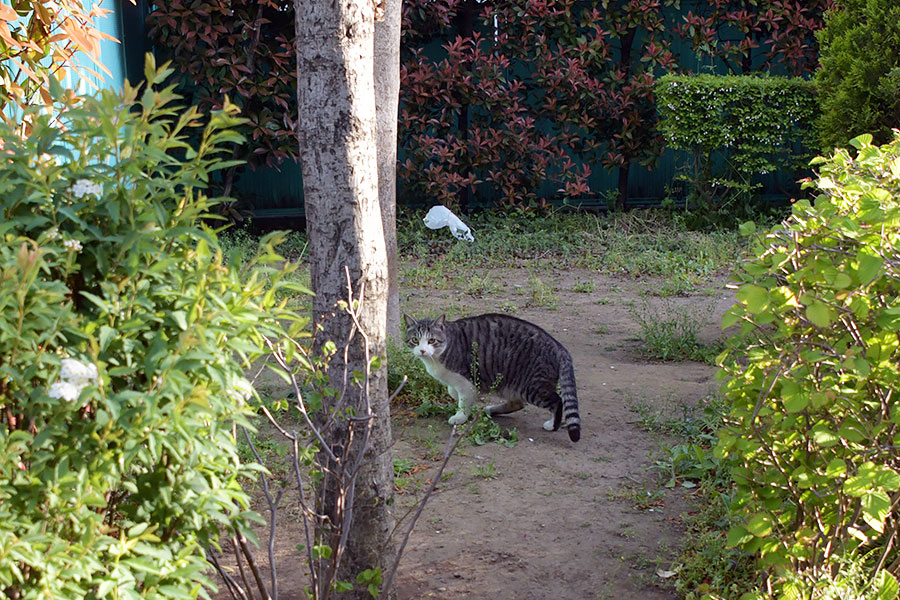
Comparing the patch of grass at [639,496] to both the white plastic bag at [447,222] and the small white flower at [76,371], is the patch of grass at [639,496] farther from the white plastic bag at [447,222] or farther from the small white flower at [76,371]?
the white plastic bag at [447,222]

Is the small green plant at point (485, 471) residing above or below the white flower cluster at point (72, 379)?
below

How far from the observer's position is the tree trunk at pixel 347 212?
2.76 metres

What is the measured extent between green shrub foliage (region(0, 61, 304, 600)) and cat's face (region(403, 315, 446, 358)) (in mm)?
3004

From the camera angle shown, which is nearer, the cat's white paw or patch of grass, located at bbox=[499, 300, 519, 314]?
the cat's white paw

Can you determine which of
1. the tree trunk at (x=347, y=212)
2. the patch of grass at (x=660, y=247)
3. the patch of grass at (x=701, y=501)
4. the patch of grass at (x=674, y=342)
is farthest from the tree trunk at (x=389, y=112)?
the patch of grass at (x=660, y=247)

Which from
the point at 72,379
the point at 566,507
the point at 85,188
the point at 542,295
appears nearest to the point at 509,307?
the point at 542,295

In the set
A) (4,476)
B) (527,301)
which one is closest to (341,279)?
(4,476)

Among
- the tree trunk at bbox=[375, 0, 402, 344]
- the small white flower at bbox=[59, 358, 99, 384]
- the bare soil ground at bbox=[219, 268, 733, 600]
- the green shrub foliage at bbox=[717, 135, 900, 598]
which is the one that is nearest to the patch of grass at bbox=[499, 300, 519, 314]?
the bare soil ground at bbox=[219, 268, 733, 600]

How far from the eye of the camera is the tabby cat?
4.91m

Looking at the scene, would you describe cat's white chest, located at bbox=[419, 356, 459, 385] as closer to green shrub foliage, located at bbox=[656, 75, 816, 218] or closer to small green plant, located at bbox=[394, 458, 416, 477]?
small green plant, located at bbox=[394, 458, 416, 477]

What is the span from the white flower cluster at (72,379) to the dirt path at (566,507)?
2.03 metres

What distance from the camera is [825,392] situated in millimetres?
2318

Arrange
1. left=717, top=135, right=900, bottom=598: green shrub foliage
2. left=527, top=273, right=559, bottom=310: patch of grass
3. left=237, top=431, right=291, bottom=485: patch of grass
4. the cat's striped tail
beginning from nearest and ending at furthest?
left=717, top=135, right=900, bottom=598: green shrub foliage < left=237, top=431, right=291, bottom=485: patch of grass < the cat's striped tail < left=527, top=273, right=559, bottom=310: patch of grass

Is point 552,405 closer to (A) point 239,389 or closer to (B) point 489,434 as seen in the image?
(B) point 489,434
